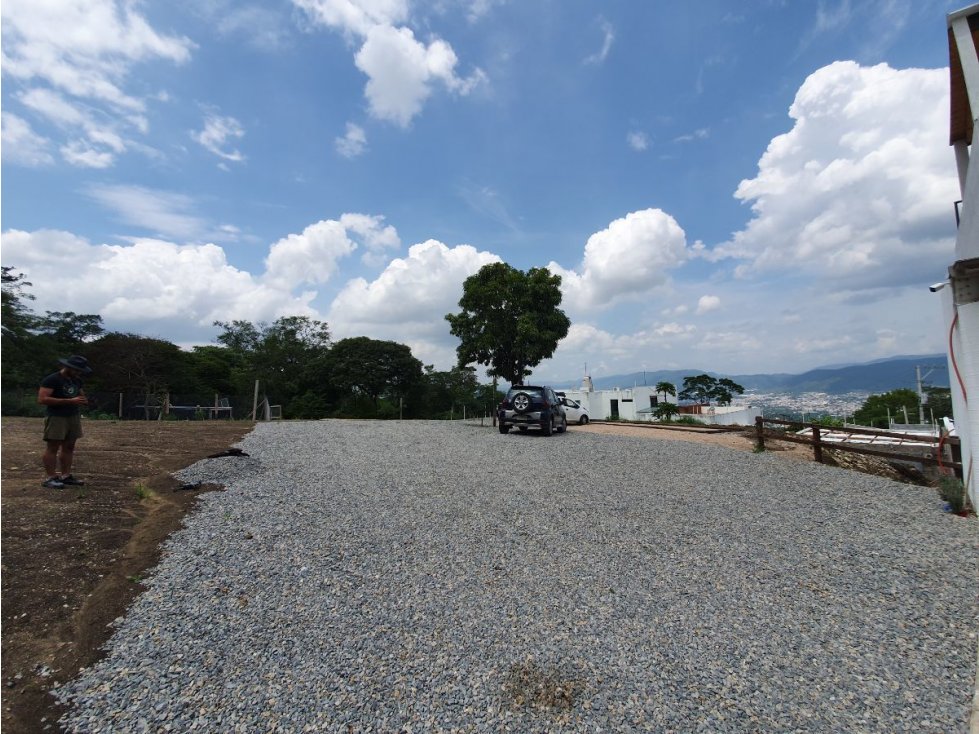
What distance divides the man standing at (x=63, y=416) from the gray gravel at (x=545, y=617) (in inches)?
59.4

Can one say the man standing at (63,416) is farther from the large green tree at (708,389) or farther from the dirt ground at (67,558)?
the large green tree at (708,389)

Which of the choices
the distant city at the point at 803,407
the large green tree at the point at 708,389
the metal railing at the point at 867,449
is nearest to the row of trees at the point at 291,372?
the metal railing at the point at 867,449

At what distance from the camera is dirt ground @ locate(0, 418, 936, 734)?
9.15 ft

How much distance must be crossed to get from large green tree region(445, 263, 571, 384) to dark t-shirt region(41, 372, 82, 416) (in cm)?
1472

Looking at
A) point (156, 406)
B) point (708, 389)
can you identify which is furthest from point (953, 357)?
point (708, 389)

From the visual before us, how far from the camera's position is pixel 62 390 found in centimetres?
596

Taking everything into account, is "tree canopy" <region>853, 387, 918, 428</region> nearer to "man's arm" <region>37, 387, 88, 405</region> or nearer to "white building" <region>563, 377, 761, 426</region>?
"white building" <region>563, 377, 761, 426</region>

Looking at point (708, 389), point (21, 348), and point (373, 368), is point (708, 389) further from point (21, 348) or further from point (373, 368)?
point (21, 348)

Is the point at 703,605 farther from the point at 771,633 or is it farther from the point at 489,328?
the point at 489,328

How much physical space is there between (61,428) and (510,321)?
627 inches

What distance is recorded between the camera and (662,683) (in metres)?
2.92

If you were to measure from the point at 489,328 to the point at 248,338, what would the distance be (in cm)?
4103

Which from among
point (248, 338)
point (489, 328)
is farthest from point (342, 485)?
point (248, 338)

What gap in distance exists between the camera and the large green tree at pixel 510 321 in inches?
774
